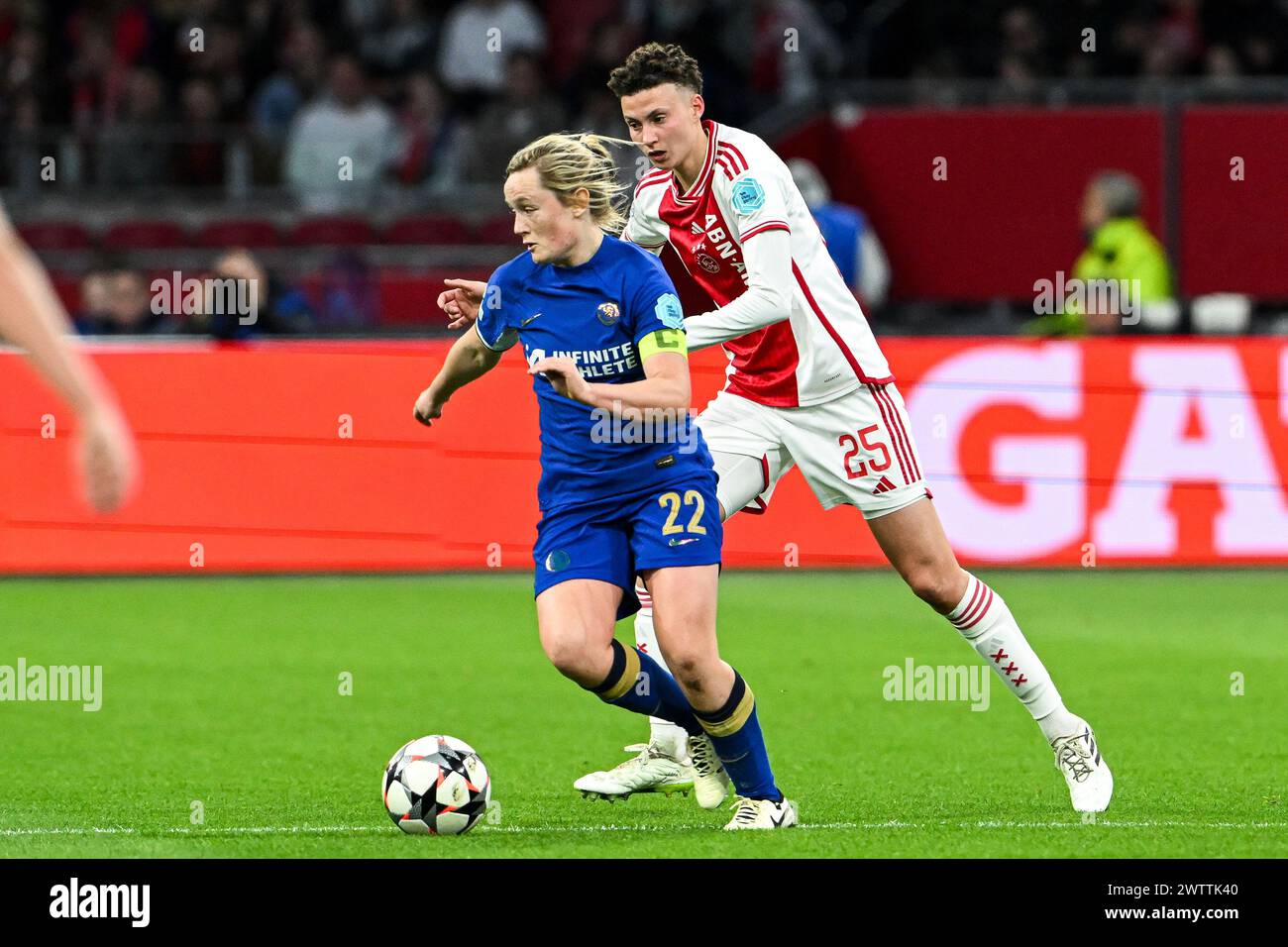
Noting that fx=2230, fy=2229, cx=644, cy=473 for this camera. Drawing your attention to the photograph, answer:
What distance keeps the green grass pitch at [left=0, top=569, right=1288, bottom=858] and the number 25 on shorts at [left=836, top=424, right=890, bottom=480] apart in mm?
1028

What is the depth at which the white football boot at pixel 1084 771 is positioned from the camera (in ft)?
22.2

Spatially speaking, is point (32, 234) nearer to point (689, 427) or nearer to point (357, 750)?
point (357, 750)

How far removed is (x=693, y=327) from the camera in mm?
6613

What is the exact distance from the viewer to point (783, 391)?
714cm

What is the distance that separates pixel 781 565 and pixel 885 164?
427 cm

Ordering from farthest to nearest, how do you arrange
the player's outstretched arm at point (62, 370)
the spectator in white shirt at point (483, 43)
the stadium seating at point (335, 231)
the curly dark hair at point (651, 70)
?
1. the spectator in white shirt at point (483, 43)
2. the stadium seating at point (335, 231)
3. the curly dark hair at point (651, 70)
4. the player's outstretched arm at point (62, 370)

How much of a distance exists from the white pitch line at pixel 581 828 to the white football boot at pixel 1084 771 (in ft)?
0.70

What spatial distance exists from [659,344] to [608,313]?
7.6 inches

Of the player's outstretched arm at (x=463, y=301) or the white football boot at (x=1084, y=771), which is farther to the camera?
the white football boot at (x=1084, y=771)

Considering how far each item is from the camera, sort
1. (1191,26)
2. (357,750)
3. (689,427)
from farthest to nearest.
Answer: (1191,26) → (357,750) → (689,427)

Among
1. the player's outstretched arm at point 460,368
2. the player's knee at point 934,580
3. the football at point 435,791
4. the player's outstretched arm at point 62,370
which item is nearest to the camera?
the player's outstretched arm at point 62,370
